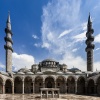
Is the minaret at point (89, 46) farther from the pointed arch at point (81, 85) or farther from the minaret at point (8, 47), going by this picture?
the minaret at point (8, 47)

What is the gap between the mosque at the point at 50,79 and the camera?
141 ft

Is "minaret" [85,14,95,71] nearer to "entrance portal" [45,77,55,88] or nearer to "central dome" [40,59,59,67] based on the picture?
"central dome" [40,59,59,67]

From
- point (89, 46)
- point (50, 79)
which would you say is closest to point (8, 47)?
point (50, 79)

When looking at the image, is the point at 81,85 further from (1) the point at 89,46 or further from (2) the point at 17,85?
(2) the point at 17,85

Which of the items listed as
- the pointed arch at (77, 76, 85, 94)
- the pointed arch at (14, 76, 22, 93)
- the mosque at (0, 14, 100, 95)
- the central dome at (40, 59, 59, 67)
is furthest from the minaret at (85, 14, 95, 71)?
the pointed arch at (14, 76, 22, 93)

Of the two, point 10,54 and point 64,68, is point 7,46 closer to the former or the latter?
point 10,54

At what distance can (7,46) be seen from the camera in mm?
48562

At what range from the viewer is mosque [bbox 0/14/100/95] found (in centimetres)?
4303

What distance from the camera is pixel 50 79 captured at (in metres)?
47.1

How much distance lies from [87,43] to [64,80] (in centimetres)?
1582

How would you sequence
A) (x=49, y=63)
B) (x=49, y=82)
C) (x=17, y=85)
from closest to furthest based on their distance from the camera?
1. (x=17, y=85)
2. (x=49, y=82)
3. (x=49, y=63)

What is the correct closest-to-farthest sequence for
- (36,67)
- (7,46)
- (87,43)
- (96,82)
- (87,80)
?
(96,82) → (87,80) → (7,46) → (87,43) → (36,67)

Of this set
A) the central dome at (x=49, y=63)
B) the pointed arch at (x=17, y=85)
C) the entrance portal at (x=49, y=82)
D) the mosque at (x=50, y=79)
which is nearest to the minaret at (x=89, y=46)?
the mosque at (x=50, y=79)

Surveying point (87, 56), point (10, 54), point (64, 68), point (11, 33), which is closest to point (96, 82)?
point (87, 56)
